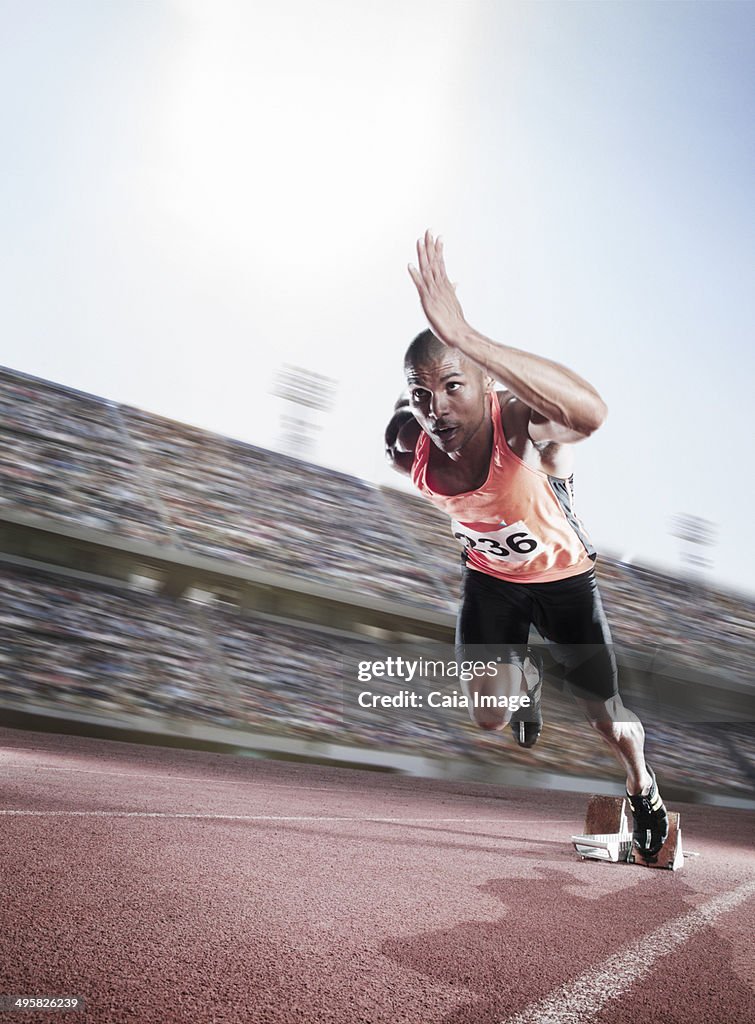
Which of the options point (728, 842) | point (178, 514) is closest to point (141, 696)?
point (178, 514)

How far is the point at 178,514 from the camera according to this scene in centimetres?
966

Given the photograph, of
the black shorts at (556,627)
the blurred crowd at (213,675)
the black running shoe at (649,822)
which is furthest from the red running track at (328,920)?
the blurred crowd at (213,675)

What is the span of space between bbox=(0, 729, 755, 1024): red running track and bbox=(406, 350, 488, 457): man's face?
203 centimetres

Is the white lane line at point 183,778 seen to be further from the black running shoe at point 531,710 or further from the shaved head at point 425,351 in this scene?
the shaved head at point 425,351

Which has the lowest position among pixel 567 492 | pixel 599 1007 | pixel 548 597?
pixel 599 1007

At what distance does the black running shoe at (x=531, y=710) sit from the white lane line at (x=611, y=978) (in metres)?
1.16

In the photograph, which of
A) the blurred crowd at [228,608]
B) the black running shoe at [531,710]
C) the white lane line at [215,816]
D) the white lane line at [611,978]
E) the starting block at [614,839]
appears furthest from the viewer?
the blurred crowd at [228,608]

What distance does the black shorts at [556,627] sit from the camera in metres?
3.97

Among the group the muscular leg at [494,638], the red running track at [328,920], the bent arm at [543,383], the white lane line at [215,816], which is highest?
the bent arm at [543,383]

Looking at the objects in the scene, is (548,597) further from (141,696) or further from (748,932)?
(141,696)

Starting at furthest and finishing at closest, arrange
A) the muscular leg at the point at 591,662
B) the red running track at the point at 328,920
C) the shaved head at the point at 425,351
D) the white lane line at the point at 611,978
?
the muscular leg at the point at 591,662 → the shaved head at the point at 425,351 → the white lane line at the point at 611,978 → the red running track at the point at 328,920

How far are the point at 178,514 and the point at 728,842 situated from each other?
6954mm

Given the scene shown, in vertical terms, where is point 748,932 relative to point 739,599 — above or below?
above

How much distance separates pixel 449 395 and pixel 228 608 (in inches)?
250
